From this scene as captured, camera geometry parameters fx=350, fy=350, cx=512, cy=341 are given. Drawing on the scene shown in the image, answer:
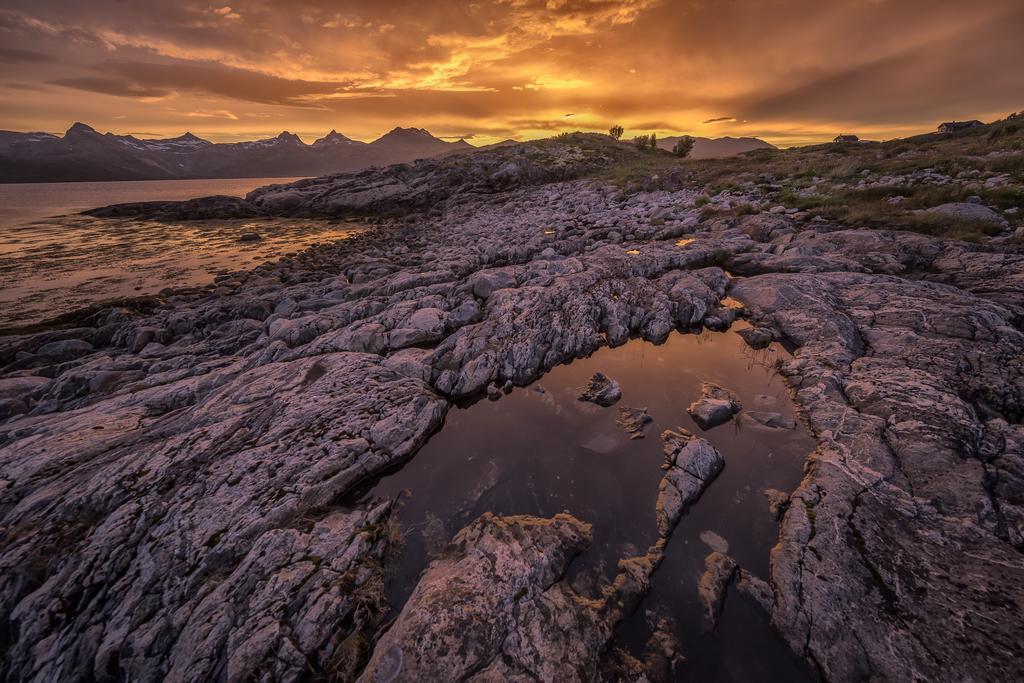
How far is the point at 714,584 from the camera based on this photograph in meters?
5.81

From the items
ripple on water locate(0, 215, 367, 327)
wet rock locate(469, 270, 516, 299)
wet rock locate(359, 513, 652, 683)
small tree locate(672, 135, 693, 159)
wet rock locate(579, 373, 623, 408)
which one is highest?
small tree locate(672, 135, 693, 159)

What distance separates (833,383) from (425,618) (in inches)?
441

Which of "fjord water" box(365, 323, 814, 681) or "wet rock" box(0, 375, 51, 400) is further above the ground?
"fjord water" box(365, 323, 814, 681)

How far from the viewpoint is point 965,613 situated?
15.9 ft

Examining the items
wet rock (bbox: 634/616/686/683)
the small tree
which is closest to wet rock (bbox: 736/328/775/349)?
wet rock (bbox: 634/616/686/683)

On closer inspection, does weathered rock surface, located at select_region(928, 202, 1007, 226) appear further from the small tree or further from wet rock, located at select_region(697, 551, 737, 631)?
the small tree

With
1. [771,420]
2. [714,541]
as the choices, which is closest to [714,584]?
[714,541]

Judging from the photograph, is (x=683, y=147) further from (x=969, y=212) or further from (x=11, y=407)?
(x=11, y=407)

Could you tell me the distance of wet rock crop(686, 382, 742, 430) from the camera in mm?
9086


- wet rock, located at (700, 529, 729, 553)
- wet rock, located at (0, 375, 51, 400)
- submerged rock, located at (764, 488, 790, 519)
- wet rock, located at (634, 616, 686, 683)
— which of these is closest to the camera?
wet rock, located at (634, 616, 686, 683)

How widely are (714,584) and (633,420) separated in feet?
13.5

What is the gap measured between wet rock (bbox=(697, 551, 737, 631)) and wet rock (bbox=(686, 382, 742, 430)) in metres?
3.58

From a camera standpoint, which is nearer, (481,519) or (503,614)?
(503,614)

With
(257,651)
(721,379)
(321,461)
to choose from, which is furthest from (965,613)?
(321,461)
